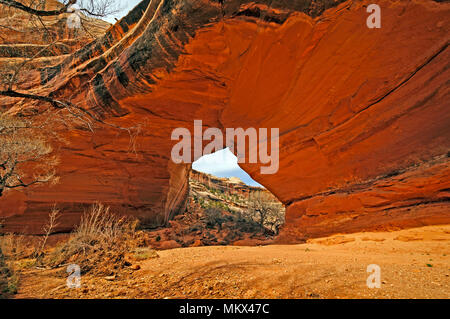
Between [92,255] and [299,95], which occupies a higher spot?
[299,95]

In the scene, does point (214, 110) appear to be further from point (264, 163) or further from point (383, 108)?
point (383, 108)

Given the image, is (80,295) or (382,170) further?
(382,170)

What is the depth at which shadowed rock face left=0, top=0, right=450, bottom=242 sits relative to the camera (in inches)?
179

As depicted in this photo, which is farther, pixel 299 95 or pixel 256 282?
pixel 299 95

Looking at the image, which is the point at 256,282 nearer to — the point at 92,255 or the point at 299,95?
the point at 92,255

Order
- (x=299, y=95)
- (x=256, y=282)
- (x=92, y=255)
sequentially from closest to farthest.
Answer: (x=256, y=282) → (x=92, y=255) → (x=299, y=95)

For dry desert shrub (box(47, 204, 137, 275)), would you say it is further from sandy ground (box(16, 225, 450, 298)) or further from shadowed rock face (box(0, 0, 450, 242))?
shadowed rock face (box(0, 0, 450, 242))

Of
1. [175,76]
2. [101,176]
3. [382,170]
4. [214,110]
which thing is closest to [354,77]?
[382,170]

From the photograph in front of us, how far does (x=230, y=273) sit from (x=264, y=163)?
600 cm

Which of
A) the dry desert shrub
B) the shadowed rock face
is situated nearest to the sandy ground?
the dry desert shrub

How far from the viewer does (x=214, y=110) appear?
714 centimetres

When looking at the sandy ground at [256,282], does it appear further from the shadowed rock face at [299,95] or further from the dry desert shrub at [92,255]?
the shadowed rock face at [299,95]

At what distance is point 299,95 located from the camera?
6051mm

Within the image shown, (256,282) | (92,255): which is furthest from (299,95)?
(92,255)
